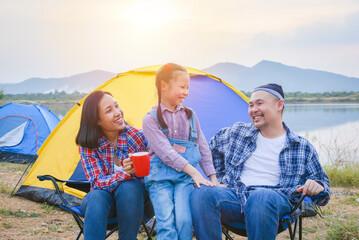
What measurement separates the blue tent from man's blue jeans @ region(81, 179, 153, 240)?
498 cm

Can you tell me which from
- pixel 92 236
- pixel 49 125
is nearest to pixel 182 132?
pixel 92 236

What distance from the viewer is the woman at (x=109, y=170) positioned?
195 cm

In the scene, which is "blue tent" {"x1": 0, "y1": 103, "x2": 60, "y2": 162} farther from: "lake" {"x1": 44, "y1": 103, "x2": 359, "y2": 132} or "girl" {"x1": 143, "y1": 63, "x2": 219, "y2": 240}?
"girl" {"x1": 143, "y1": 63, "x2": 219, "y2": 240}

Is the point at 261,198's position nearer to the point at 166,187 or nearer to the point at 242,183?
the point at 242,183

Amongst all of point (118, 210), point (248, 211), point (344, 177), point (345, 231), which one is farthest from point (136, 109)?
point (344, 177)

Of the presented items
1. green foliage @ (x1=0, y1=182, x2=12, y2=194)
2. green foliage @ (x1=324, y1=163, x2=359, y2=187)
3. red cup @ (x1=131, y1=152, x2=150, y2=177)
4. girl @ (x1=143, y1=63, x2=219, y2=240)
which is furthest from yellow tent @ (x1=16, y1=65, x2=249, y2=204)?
green foliage @ (x1=324, y1=163, x2=359, y2=187)

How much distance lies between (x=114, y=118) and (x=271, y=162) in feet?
3.47

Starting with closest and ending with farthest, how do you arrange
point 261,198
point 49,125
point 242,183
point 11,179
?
point 261,198, point 242,183, point 11,179, point 49,125

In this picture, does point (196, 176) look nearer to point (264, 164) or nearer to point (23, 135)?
point (264, 164)

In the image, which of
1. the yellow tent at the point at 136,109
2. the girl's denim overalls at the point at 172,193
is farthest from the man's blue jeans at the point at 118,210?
the yellow tent at the point at 136,109

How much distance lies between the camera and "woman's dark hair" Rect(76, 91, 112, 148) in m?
2.18

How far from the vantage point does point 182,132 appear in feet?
7.28

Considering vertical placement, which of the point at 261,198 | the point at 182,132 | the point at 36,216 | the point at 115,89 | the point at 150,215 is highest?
the point at 115,89

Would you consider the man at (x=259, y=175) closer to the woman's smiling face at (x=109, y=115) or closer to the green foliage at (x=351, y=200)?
the woman's smiling face at (x=109, y=115)
